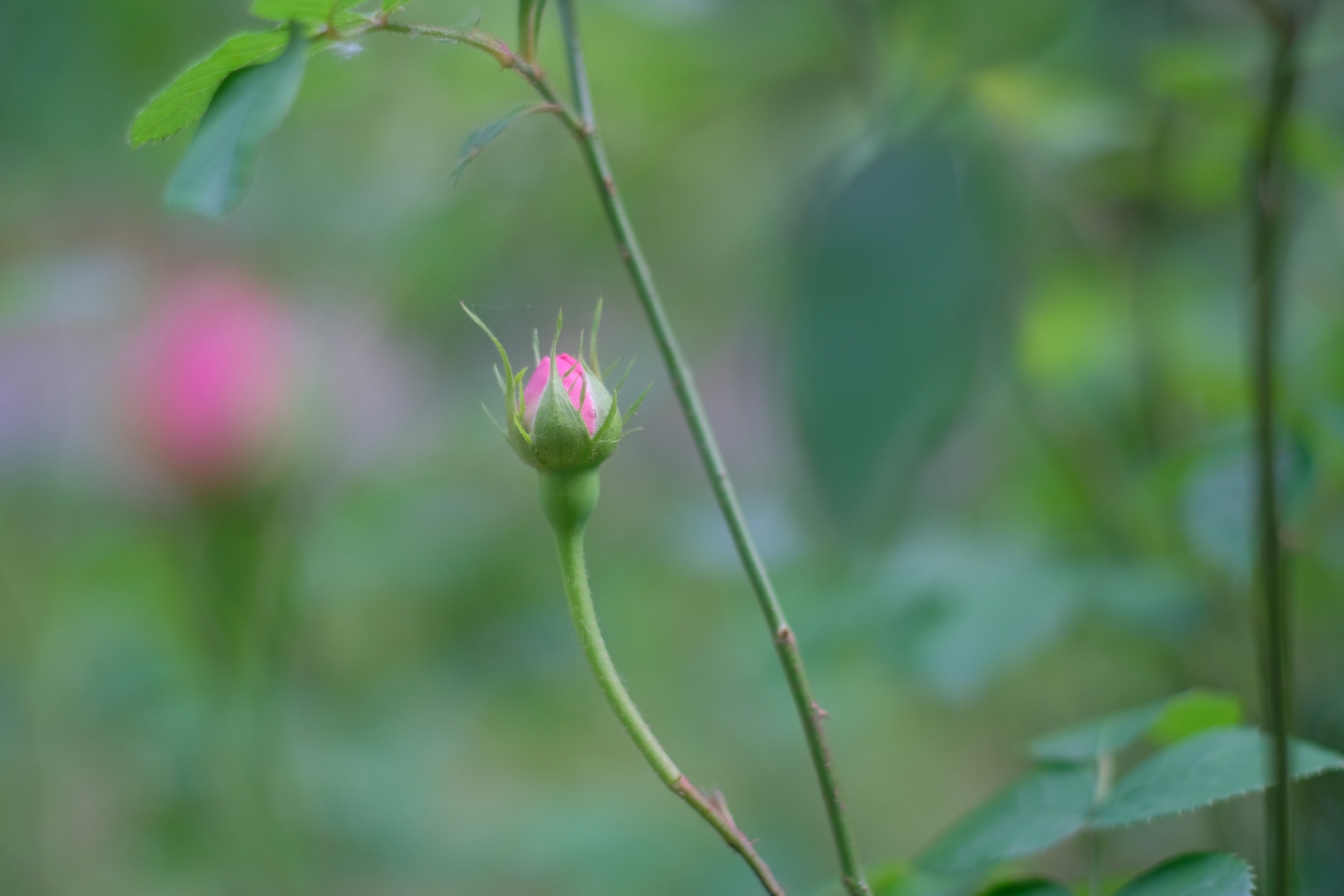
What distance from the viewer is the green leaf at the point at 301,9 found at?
25 cm

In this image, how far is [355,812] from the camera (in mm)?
1107

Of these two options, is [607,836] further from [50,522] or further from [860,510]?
[860,510]

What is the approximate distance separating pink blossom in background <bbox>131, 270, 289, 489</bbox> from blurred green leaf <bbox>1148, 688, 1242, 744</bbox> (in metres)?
0.86

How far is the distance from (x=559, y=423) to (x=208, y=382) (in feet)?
2.93

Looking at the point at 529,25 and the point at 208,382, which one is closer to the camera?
the point at 529,25

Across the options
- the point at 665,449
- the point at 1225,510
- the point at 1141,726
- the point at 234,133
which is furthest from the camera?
the point at 665,449

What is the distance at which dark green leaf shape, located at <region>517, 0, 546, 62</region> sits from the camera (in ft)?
0.89

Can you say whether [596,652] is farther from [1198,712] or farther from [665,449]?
[665,449]

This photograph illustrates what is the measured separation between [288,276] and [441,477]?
32 centimetres

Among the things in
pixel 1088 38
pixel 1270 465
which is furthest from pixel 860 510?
pixel 1088 38

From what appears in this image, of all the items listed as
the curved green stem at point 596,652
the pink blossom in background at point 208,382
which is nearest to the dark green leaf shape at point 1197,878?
the curved green stem at point 596,652

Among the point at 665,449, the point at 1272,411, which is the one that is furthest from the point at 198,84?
the point at 665,449

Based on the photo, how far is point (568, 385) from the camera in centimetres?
27

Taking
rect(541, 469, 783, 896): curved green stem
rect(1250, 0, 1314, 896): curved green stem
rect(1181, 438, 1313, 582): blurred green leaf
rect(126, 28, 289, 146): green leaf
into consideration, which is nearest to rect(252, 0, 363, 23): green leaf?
rect(126, 28, 289, 146): green leaf
